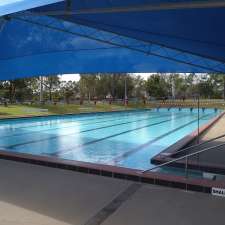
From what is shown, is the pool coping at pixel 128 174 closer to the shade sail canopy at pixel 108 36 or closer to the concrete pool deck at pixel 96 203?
the concrete pool deck at pixel 96 203

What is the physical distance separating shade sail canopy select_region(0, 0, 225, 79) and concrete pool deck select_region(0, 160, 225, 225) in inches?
90.6

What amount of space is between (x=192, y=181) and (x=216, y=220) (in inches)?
50.4

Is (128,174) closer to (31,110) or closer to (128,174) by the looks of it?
(128,174)

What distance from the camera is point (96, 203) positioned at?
15.2 ft

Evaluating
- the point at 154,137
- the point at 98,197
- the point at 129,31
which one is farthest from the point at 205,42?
the point at 154,137

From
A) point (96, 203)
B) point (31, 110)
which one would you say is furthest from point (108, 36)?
point (31, 110)

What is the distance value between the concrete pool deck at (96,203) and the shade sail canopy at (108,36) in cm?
230

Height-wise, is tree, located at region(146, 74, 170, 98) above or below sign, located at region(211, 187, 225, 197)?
above

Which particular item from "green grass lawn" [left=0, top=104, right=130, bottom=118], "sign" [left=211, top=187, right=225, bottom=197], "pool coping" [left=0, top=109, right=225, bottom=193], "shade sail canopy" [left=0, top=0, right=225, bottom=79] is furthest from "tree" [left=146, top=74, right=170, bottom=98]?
"sign" [left=211, top=187, right=225, bottom=197]

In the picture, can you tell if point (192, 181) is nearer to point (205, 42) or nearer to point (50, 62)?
point (205, 42)

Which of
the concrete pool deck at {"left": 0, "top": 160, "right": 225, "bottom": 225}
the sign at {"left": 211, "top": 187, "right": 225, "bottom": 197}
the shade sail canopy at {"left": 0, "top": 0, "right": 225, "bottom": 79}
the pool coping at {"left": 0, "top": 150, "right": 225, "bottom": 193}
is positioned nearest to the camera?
the concrete pool deck at {"left": 0, "top": 160, "right": 225, "bottom": 225}

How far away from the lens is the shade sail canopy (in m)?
5.11

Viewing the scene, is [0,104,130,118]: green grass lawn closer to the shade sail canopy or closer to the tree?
the shade sail canopy

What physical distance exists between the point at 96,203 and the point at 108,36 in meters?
6.03
